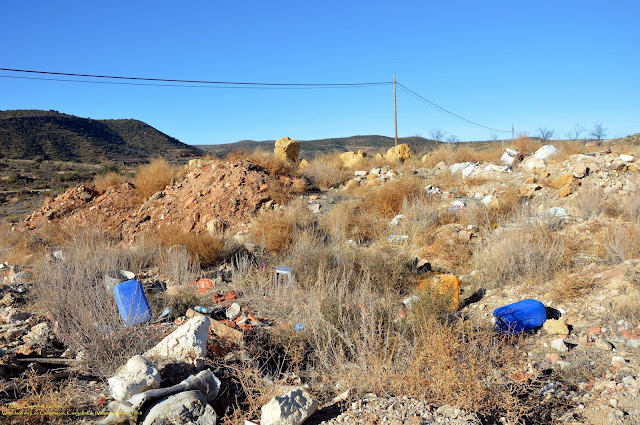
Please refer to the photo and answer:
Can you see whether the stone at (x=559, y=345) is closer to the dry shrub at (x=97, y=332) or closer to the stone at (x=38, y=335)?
the dry shrub at (x=97, y=332)

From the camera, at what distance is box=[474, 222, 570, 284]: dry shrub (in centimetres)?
605

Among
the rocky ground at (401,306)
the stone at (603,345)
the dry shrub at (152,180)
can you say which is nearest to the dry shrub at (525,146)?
the rocky ground at (401,306)

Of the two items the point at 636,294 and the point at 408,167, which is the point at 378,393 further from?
the point at 408,167

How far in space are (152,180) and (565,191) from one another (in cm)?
1151

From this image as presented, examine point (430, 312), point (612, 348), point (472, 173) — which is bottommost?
point (612, 348)

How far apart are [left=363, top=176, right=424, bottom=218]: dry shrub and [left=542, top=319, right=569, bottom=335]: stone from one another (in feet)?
20.0

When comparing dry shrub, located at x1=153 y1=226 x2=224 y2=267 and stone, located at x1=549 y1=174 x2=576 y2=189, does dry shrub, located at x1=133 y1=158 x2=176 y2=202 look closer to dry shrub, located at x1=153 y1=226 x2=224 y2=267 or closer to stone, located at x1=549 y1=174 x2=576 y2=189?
dry shrub, located at x1=153 y1=226 x2=224 y2=267

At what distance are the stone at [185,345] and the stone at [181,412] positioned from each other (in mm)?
641

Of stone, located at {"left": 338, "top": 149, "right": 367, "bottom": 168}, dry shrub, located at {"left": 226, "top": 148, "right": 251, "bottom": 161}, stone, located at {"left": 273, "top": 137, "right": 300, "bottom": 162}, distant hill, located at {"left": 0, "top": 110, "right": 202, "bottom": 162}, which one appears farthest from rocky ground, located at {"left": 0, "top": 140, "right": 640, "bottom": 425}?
distant hill, located at {"left": 0, "top": 110, "right": 202, "bottom": 162}

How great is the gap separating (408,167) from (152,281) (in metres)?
10.6

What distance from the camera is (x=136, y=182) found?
14.3m

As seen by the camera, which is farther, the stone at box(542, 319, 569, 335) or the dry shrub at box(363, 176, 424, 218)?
the dry shrub at box(363, 176, 424, 218)

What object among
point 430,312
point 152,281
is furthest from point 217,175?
point 430,312

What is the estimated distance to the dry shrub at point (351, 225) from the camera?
9.24 meters
